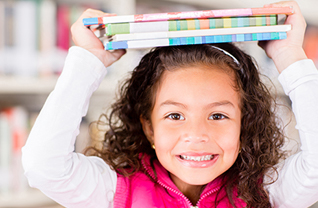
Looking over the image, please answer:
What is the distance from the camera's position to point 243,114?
3.14ft

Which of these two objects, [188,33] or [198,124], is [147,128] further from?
[188,33]

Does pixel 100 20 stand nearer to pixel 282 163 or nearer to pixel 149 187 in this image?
pixel 149 187

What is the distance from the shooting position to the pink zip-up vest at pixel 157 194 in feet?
3.03

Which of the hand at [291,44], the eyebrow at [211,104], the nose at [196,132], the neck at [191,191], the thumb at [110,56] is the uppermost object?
the hand at [291,44]

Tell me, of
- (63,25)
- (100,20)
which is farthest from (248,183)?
(63,25)

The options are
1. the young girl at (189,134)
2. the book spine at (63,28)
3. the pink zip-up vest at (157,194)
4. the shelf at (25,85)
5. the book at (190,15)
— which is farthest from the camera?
the book spine at (63,28)

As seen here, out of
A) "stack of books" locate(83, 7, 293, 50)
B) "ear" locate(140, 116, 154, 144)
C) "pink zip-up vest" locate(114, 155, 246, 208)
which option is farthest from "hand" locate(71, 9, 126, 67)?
"pink zip-up vest" locate(114, 155, 246, 208)

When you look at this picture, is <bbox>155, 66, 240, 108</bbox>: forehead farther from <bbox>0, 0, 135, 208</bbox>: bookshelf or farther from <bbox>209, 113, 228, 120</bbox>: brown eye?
<bbox>0, 0, 135, 208</bbox>: bookshelf

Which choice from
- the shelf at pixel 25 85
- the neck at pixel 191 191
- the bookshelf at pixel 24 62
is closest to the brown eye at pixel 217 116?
the neck at pixel 191 191

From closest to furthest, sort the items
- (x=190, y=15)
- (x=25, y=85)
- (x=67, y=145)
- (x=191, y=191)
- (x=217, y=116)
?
1. (x=190, y=15)
2. (x=67, y=145)
3. (x=217, y=116)
4. (x=191, y=191)
5. (x=25, y=85)

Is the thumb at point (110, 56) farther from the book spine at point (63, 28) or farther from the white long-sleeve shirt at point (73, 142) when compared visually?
the book spine at point (63, 28)

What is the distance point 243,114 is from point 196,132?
7.4 inches

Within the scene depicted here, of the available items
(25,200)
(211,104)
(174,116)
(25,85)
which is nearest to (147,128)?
(174,116)

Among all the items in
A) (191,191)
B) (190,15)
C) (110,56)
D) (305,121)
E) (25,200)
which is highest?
(190,15)
